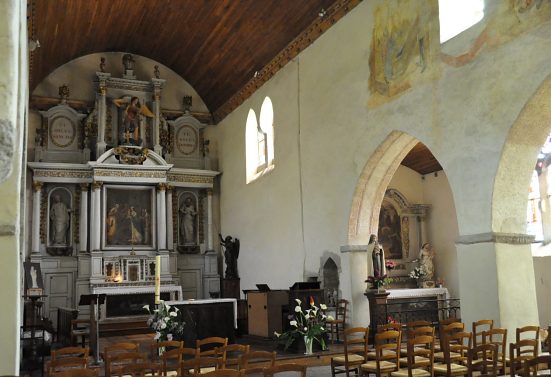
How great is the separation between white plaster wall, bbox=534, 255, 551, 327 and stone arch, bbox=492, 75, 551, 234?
17.9 ft

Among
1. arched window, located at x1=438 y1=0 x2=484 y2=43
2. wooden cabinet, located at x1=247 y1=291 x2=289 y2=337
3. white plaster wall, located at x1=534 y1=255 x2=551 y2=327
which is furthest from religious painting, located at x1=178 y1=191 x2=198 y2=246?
arched window, located at x1=438 y1=0 x2=484 y2=43

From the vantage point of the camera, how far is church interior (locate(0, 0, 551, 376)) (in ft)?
30.8

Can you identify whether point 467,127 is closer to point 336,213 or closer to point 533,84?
point 533,84

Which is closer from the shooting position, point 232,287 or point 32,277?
point 32,277

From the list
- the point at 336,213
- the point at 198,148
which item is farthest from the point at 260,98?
the point at 336,213

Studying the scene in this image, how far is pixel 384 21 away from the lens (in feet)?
39.8

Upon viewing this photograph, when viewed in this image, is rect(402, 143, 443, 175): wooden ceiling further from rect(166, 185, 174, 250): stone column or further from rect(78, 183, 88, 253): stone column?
rect(78, 183, 88, 253): stone column

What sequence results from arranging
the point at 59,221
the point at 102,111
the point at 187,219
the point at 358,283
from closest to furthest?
the point at 358,283, the point at 59,221, the point at 102,111, the point at 187,219

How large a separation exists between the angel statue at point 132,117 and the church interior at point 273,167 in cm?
7

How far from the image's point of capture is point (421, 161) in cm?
1791

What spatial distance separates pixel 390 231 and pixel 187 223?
6.98m

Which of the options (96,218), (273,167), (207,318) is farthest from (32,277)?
(273,167)

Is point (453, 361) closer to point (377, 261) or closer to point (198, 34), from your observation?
point (377, 261)

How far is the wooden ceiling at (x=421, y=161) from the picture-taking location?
1731 cm
